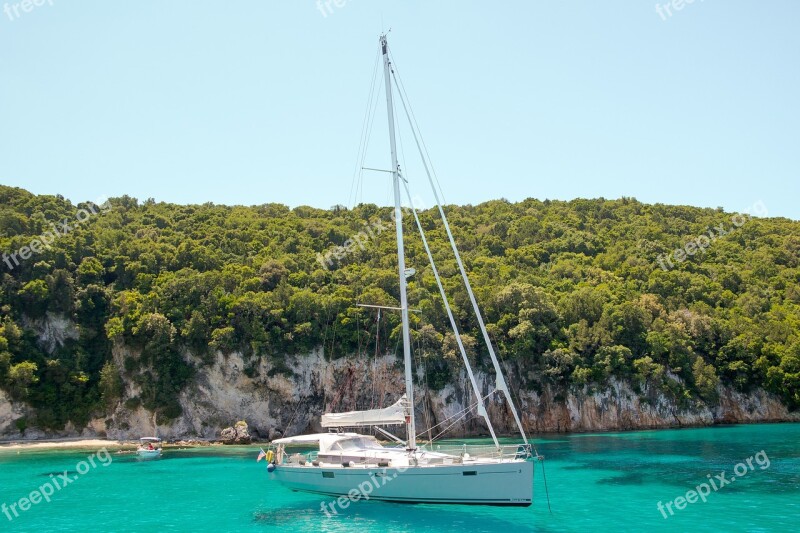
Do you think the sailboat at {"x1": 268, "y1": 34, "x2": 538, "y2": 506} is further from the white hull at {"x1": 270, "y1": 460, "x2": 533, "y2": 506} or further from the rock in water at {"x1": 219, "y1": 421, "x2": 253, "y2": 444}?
the rock in water at {"x1": 219, "y1": 421, "x2": 253, "y2": 444}

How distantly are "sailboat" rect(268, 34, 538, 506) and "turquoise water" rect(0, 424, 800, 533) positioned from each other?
91 cm

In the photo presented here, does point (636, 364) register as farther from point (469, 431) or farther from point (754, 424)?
point (469, 431)

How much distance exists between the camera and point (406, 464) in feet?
74.5

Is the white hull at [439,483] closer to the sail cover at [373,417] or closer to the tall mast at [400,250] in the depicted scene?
the tall mast at [400,250]

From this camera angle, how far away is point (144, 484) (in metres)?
33.3

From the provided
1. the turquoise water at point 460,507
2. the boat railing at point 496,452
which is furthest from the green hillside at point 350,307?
the boat railing at point 496,452

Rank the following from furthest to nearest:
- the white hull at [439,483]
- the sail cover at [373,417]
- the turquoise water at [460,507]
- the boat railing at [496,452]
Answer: the sail cover at [373,417] → the turquoise water at [460,507] → the boat railing at [496,452] → the white hull at [439,483]

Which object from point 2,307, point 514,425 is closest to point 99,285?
point 2,307

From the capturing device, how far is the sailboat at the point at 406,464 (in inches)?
824

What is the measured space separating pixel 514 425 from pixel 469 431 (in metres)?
3.92

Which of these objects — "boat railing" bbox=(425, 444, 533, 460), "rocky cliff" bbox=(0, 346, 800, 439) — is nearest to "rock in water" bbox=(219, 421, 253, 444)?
"rocky cliff" bbox=(0, 346, 800, 439)

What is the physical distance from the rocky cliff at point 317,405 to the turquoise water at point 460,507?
11327 mm

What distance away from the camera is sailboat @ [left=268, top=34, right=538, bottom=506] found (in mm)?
20938

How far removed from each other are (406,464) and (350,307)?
34.3 metres
